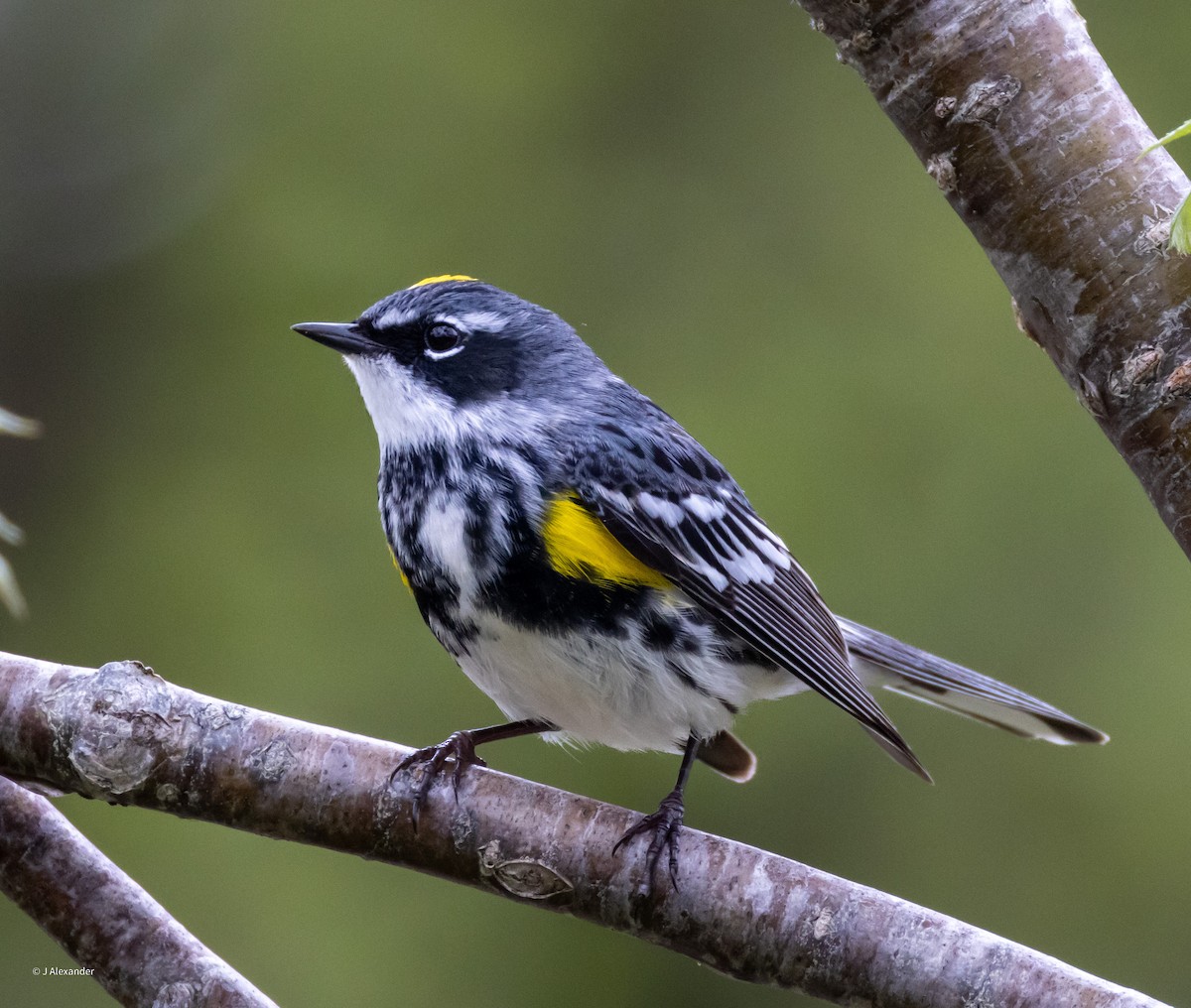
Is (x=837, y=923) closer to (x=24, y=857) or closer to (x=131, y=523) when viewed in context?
(x=24, y=857)

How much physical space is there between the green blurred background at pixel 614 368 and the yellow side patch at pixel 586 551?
2.69m

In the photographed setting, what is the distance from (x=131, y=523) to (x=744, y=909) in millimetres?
4690

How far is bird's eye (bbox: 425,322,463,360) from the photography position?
3.05 m

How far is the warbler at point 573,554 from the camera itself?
2.61m

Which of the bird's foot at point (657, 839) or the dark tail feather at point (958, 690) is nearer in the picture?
the bird's foot at point (657, 839)

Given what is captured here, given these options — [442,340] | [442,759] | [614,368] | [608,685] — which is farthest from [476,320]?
[614,368]

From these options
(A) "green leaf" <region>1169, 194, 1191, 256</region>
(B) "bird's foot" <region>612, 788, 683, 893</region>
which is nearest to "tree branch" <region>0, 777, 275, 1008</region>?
(B) "bird's foot" <region>612, 788, 683, 893</region>

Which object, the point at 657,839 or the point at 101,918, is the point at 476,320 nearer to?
the point at 657,839

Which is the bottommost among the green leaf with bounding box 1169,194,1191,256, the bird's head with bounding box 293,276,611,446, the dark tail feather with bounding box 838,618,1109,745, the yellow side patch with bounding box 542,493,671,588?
the dark tail feather with bounding box 838,618,1109,745

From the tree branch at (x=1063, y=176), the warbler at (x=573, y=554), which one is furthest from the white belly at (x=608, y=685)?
the tree branch at (x=1063, y=176)

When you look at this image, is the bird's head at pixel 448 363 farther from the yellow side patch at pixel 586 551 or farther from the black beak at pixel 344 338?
the yellow side patch at pixel 586 551

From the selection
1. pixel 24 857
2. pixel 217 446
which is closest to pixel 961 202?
pixel 24 857

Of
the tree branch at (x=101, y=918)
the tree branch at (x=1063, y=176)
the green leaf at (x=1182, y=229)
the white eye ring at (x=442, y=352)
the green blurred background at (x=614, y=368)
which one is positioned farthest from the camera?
the green blurred background at (x=614, y=368)

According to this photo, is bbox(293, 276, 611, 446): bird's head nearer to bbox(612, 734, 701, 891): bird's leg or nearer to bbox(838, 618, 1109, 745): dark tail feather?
bbox(612, 734, 701, 891): bird's leg
